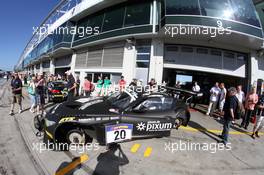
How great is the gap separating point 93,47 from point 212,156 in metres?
13.2

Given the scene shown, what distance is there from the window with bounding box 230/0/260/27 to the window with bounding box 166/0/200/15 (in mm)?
2466

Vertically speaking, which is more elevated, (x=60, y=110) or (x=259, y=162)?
(x=60, y=110)

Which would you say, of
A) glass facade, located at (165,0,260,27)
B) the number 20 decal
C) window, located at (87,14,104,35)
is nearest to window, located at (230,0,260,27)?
glass facade, located at (165,0,260,27)

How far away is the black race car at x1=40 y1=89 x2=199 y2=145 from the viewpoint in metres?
3.54

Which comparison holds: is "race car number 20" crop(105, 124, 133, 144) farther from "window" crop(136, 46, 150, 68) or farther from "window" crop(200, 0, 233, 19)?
"window" crop(200, 0, 233, 19)

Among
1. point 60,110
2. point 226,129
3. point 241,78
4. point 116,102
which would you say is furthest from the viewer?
point 241,78

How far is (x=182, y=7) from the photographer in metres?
9.19

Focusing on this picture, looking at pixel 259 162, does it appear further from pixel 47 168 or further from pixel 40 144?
pixel 40 144

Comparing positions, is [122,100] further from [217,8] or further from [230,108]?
[217,8]

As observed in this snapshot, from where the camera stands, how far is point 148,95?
4.60m

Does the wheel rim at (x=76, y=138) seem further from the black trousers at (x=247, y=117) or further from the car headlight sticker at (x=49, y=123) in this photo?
the black trousers at (x=247, y=117)

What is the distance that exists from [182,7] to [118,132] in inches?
346

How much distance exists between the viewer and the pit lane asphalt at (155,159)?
123 inches

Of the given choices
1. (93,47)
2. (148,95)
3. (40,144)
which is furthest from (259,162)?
(93,47)
